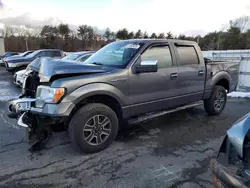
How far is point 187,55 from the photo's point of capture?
173 inches

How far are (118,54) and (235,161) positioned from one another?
9.07 feet

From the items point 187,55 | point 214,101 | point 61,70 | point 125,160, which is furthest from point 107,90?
A: point 214,101

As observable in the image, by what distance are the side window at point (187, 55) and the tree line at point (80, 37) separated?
113 ft

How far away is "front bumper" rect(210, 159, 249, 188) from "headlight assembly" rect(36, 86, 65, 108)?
83.3 inches

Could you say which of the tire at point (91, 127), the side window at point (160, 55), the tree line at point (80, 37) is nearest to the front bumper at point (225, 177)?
the tire at point (91, 127)

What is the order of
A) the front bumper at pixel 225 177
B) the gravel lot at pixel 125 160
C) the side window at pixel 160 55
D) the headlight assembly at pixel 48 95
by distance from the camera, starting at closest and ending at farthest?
the front bumper at pixel 225 177
the gravel lot at pixel 125 160
the headlight assembly at pixel 48 95
the side window at pixel 160 55

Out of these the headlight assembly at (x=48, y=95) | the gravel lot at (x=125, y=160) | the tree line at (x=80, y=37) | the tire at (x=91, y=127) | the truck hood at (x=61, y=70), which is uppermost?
the tree line at (x=80, y=37)

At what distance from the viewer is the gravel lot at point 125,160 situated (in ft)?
8.30

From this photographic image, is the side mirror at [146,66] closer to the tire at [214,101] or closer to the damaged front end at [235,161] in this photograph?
the damaged front end at [235,161]

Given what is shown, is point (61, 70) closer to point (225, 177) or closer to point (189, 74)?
point (225, 177)

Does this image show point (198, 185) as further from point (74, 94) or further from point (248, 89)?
point (248, 89)

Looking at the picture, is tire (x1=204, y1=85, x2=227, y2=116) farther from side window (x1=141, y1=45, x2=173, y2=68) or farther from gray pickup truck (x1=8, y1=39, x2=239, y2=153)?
side window (x1=141, y1=45, x2=173, y2=68)

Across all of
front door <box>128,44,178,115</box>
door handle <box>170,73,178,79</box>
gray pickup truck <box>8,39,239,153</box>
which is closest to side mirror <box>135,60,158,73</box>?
gray pickup truck <box>8,39,239,153</box>

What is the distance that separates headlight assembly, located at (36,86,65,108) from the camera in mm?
2781
